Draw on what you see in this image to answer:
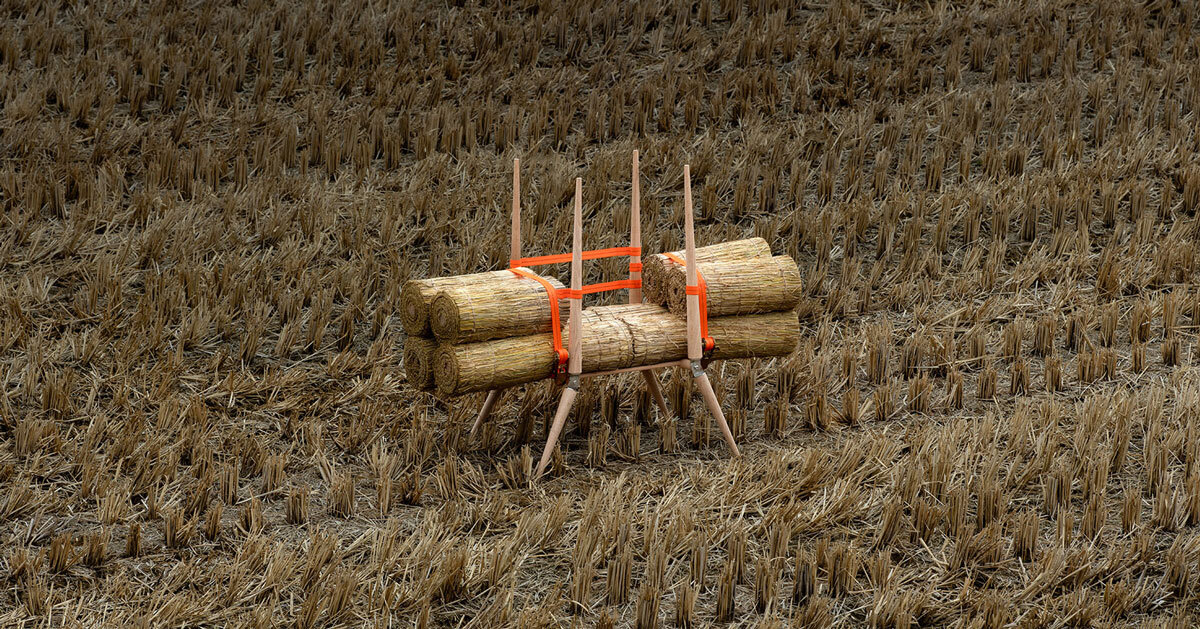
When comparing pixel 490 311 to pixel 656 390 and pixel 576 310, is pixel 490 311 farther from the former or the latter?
pixel 656 390

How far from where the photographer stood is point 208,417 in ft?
18.3

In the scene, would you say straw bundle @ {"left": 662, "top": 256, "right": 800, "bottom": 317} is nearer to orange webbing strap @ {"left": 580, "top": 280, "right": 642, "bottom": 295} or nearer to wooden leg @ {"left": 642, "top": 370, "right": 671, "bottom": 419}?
orange webbing strap @ {"left": 580, "top": 280, "right": 642, "bottom": 295}

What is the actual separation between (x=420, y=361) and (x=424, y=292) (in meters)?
0.30

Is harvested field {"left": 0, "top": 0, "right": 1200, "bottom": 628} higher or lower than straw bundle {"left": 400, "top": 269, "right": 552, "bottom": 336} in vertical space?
lower

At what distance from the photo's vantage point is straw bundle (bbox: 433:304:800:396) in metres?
4.86

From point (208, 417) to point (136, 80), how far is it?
451 cm

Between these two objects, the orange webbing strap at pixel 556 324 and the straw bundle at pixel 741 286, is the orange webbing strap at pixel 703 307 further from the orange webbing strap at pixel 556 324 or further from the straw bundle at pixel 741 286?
the orange webbing strap at pixel 556 324

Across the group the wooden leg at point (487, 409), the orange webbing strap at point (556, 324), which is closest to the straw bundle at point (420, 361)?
the wooden leg at point (487, 409)

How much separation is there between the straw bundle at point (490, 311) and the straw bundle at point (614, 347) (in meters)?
0.05

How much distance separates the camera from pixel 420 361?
5.11m

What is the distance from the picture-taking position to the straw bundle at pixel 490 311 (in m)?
4.80

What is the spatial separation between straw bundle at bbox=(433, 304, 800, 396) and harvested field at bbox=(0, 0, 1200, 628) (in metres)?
0.38

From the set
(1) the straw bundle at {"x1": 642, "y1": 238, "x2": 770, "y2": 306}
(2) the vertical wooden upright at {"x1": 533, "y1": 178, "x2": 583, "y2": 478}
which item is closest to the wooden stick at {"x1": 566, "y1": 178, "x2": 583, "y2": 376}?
(2) the vertical wooden upright at {"x1": 533, "y1": 178, "x2": 583, "y2": 478}

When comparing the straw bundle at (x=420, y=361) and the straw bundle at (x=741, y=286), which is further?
the straw bundle at (x=741, y=286)
